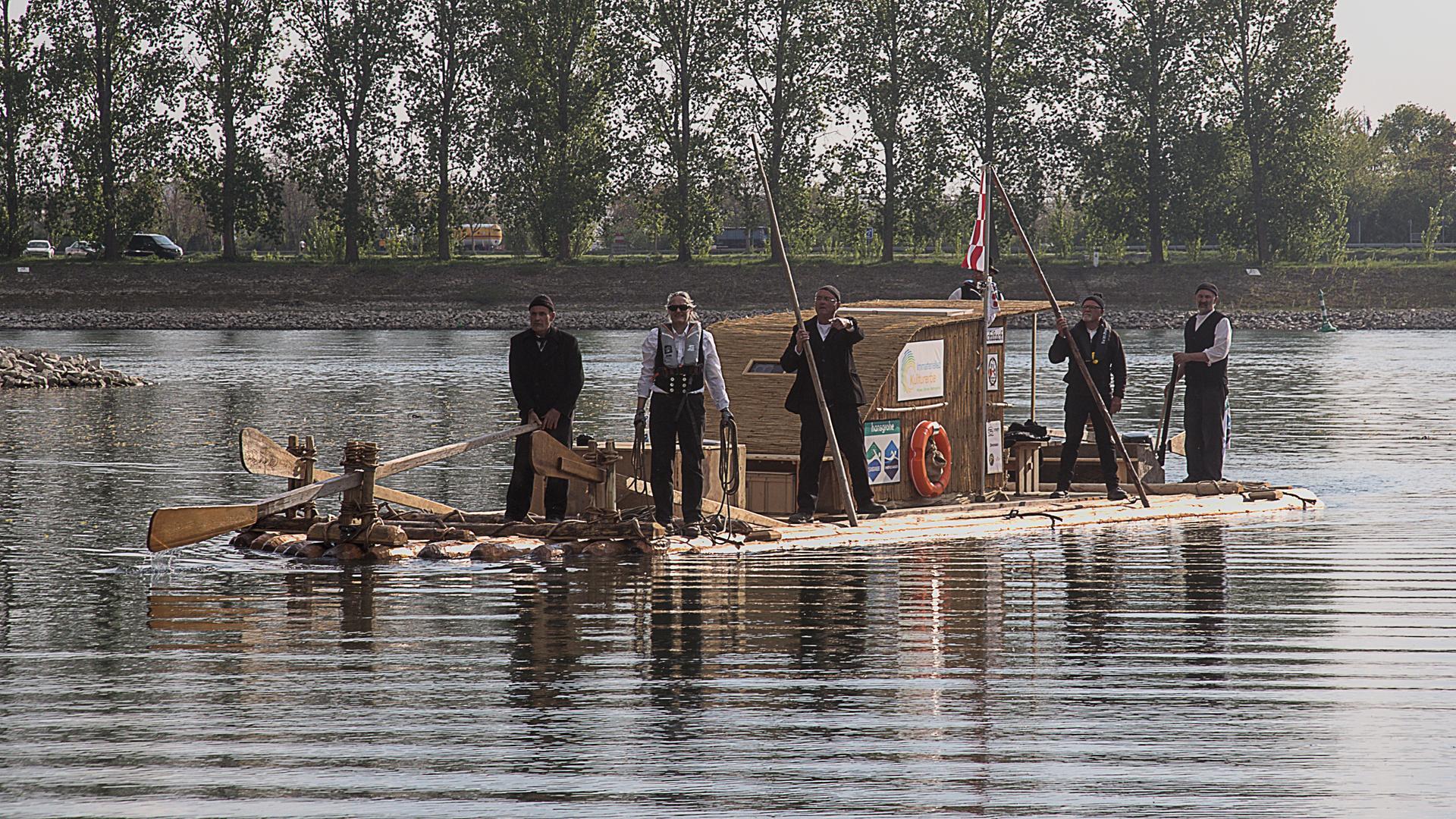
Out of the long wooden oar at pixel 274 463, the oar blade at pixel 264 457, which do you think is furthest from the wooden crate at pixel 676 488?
the oar blade at pixel 264 457

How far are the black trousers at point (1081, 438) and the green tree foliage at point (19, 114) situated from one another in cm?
6376

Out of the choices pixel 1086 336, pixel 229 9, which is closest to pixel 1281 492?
pixel 1086 336

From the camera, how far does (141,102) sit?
245 ft

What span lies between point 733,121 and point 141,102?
23250mm

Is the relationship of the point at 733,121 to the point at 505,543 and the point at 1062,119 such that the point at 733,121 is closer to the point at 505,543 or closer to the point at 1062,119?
the point at 1062,119

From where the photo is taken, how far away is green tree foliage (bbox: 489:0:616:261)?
73000 mm

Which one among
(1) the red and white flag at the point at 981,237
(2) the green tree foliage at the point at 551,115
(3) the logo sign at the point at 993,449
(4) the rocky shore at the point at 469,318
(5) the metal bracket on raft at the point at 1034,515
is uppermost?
(2) the green tree foliage at the point at 551,115

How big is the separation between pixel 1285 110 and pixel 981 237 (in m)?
59.9

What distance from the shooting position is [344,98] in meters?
74.5

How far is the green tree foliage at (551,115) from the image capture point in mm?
73000

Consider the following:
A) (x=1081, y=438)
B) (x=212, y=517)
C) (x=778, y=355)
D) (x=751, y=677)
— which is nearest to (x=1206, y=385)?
(x=1081, y=438)

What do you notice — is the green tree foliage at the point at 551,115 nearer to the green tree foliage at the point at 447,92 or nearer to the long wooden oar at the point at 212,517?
the green tree foliage at the point at 447,92

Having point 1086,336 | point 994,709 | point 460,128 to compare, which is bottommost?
point 994,709

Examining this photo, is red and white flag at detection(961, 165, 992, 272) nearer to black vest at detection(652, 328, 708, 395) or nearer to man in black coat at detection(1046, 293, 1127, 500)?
man in black coat at detection(1046, 293, 1127, 500)
